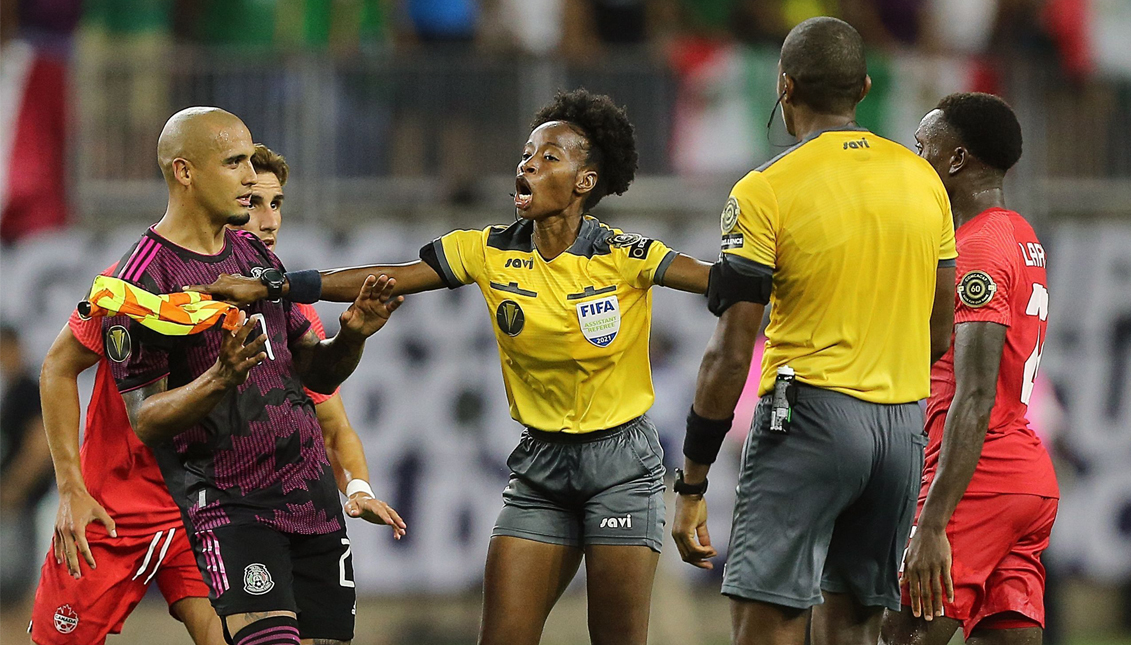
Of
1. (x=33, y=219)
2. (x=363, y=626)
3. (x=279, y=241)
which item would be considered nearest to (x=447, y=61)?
(x=279, y=241)

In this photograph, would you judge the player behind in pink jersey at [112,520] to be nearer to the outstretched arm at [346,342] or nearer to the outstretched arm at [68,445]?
the outstretched arm at [68,445]

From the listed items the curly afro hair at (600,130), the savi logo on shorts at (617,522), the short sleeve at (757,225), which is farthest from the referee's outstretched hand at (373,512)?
the short sleeve at (757,225)

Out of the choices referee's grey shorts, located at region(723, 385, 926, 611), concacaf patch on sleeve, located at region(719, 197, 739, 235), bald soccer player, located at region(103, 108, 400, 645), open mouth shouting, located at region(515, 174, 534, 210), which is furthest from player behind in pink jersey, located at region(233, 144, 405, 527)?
concacaf patch on sleeve, located at region(719, 197, 739, 235)

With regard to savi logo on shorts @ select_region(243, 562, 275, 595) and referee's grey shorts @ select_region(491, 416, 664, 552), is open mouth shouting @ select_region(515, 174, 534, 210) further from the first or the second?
savi logo on shorts @ select_region(243, 562, 275, 595)

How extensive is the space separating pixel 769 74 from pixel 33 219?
234 inches

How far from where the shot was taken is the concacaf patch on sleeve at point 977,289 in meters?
5.13

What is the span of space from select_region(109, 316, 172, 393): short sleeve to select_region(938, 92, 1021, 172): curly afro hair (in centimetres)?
312

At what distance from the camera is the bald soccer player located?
488cm

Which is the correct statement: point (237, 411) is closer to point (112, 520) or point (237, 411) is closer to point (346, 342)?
point (346, 342)

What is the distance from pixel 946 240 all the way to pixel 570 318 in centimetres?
141

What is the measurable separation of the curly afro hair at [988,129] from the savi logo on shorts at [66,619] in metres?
3.92

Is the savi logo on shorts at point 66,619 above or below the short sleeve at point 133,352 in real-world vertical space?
below

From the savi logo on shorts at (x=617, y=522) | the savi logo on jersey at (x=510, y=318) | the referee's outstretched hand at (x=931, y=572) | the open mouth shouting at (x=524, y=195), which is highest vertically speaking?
the open mouth shouting at (x=524, y=195)

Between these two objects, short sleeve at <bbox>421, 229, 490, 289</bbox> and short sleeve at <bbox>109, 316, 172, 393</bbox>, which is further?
short sleeve at <bbox>421, 229, 490, 289</bbox>
